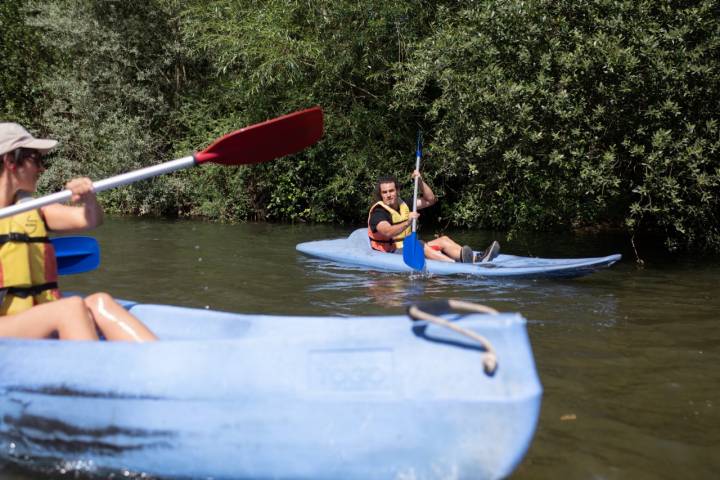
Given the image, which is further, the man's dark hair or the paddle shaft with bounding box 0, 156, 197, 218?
the man's dark hair

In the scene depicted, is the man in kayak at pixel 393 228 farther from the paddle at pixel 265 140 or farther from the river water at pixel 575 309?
the paddle at pixel 265 140

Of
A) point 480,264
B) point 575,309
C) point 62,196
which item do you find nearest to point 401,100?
point 480,264

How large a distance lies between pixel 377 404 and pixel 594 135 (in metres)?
5.44

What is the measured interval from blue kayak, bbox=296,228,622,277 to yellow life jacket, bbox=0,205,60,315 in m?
3.98

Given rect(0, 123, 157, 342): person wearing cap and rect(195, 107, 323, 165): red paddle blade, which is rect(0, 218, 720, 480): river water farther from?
rect(195, 107, 323, 165): red paddle blade

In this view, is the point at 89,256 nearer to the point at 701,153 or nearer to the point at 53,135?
the point at 701,153

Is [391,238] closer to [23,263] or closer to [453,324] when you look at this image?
[23,263]

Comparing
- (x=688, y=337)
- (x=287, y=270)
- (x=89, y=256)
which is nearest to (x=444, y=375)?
(x=89, y=256)

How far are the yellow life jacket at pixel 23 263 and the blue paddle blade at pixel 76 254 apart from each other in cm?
77

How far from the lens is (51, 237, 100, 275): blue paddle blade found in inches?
158

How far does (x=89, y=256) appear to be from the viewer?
4.04 meters

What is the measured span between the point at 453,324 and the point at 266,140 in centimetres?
218

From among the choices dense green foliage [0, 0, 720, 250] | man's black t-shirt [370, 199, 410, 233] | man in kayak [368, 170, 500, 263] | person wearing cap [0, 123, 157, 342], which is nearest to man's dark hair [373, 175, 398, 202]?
man in kayak [368, 170, 500, 263]

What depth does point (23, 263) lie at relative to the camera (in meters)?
3.16
